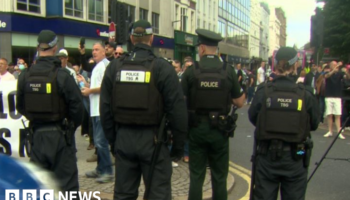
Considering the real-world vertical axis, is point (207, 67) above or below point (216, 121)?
above

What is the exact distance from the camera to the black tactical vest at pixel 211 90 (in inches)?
178

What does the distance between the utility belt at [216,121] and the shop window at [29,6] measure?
19.7 meters

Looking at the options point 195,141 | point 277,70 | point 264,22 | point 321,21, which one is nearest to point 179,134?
point 195,141

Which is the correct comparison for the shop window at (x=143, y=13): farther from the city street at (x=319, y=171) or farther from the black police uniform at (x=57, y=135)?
the black police uniform at (x=57, y=135)

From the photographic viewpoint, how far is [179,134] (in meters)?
3.78

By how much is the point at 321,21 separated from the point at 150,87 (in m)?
7.17

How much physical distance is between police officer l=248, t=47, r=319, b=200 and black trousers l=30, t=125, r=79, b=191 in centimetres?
199

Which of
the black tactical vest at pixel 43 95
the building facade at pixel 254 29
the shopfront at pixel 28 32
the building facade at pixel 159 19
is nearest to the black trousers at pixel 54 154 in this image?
the black tactical vest at pixel 43 95

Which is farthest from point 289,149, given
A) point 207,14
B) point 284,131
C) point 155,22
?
point 207,14

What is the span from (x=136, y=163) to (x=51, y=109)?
3.91 feet

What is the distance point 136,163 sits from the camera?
3.75m

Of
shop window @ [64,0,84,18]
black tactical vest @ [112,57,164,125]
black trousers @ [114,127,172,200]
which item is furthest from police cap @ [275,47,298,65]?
shop window @ [64,0,84,18]

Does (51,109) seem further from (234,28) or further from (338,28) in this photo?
(234,28)

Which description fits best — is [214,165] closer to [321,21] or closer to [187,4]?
[321,21]
